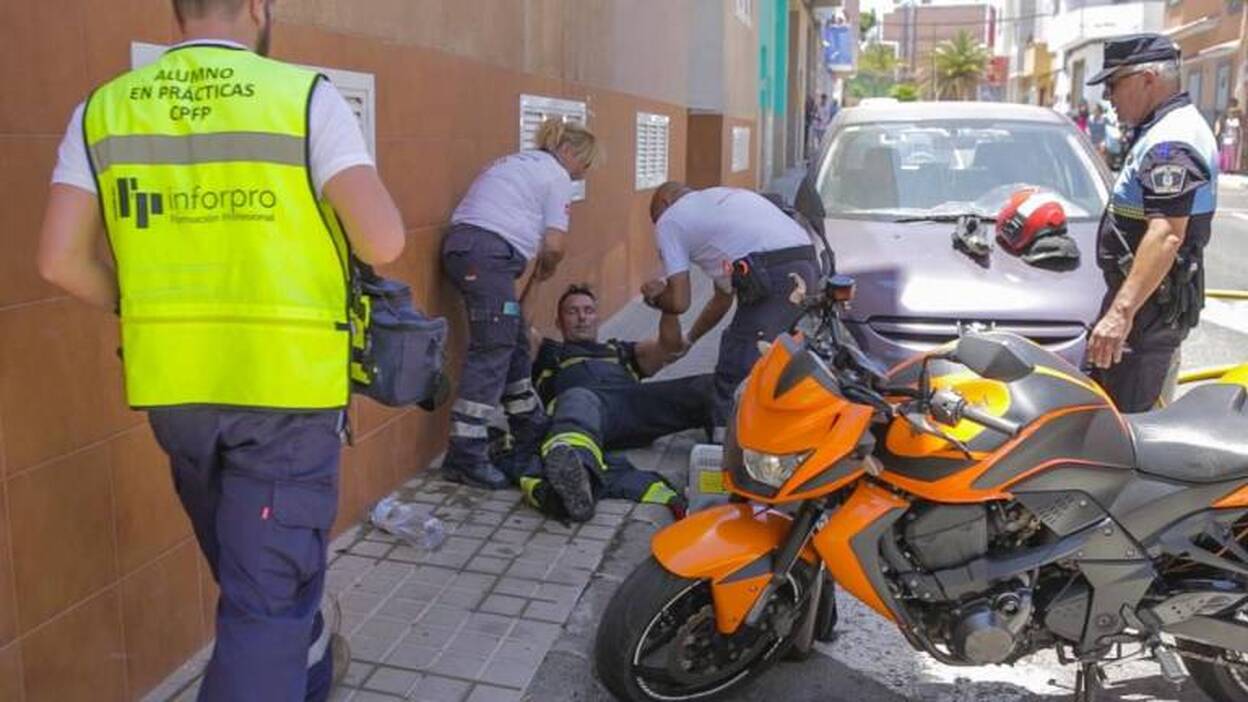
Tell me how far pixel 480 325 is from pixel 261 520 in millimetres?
2875

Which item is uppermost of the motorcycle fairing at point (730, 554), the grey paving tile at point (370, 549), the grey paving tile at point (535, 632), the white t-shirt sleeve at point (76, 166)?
the white t-shirt sleeve at point (76, 166)

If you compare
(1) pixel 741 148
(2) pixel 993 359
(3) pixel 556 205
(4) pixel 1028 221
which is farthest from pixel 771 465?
(1) pixel 741 148

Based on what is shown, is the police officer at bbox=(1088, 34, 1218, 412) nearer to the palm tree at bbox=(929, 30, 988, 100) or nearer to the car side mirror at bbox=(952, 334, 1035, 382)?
the car side mirror at bbox=(952, 334, 1035, 382)

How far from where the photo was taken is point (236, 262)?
238 centimetres

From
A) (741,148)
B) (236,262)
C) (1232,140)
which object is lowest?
(236,262)

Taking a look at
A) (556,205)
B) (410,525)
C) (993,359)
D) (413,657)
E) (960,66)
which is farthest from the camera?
(960,66)

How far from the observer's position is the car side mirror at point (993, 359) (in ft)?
8.87

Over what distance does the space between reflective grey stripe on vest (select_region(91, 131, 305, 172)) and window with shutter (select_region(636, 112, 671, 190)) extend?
290 inches

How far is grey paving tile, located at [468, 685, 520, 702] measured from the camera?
11.4ft

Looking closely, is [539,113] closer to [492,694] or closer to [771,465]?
[492,694]

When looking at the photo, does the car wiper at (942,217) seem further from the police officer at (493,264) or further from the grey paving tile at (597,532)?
the grey paving tile at (597,532)

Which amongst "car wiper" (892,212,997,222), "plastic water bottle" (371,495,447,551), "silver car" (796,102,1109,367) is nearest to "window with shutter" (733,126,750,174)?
"silver car" (796,102,1109,367)

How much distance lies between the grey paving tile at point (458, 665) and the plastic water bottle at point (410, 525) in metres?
0.89

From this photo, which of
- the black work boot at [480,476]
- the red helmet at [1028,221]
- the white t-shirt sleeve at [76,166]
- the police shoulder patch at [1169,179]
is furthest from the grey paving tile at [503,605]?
the red helmet at [1028,221]
